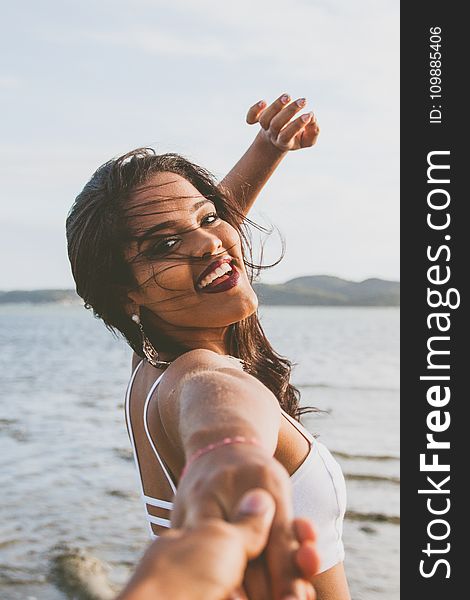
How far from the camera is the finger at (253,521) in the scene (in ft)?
3.51

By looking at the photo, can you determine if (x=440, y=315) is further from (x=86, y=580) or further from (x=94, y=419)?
(x=94, y=419)

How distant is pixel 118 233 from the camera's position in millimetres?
2396

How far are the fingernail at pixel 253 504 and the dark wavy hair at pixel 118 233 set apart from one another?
1389 mm

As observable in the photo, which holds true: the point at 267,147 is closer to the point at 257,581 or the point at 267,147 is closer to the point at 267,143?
the point at 267,143

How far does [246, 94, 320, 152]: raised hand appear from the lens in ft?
10.4

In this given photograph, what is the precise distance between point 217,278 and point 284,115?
103cm

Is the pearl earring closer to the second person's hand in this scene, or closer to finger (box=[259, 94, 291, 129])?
finger (box=[259, 94, 291, 129])

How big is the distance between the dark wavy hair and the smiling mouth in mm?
212

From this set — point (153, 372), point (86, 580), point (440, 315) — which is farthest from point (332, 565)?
point (86, 580)

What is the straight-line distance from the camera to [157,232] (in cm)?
236

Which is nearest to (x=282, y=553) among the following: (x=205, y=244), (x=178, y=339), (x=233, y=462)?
(x=233, y=462)

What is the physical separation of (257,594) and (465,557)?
14.3ft

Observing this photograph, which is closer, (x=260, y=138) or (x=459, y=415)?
(x=260, y=138)

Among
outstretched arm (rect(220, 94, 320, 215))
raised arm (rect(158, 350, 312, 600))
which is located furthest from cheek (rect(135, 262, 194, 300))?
outstretched arm (rect(220, 94, 320, 215))
